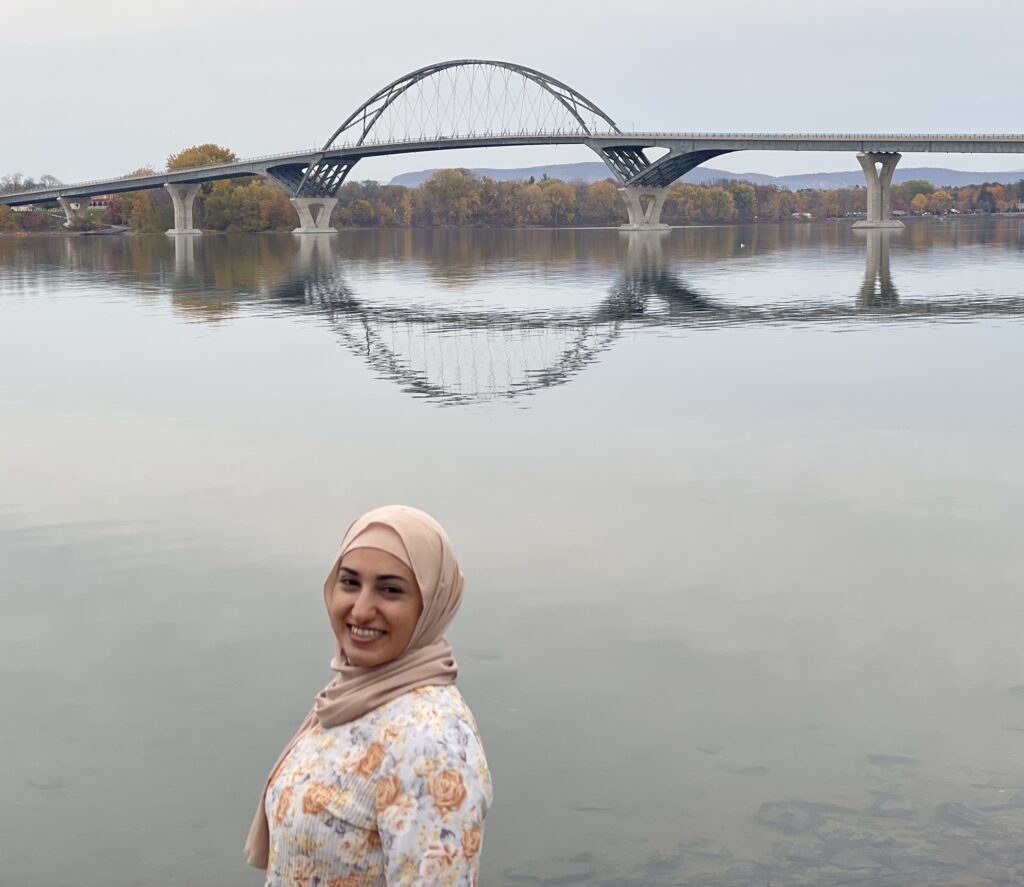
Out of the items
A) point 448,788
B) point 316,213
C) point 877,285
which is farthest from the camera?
point 316,213

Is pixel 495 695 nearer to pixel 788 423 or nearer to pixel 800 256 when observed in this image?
pixel 788 423

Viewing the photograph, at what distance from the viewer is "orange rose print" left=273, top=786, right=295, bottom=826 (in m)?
3.53

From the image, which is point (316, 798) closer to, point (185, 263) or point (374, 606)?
point (374, 606)

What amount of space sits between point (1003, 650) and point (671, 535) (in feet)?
12.0

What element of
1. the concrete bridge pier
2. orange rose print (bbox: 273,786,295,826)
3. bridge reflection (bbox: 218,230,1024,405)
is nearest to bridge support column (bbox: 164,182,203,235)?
the concrete bridge pier

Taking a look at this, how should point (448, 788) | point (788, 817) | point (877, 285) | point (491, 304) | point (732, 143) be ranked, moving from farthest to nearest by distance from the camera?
point (732, 143) → point (877, 285) → point (491, 304) → point (788, 817) → point (448, 788)

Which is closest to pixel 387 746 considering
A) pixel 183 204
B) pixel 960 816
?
pixel 960 816

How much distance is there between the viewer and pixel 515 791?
701cm

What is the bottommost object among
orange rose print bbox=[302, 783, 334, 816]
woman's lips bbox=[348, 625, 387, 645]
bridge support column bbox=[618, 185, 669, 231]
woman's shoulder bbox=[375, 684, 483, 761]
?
orange rose print bbox=[302, 783, 334, 816]

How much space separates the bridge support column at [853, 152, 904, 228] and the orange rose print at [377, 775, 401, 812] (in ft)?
472

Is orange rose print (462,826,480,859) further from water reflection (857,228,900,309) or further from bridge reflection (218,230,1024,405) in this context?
water reflection (857,228,900,309)

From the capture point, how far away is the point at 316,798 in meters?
3.47

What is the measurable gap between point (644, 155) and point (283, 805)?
494 feet

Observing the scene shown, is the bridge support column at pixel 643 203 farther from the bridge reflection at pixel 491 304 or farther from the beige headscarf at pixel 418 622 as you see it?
the beige headscarf at pixel 418 622
